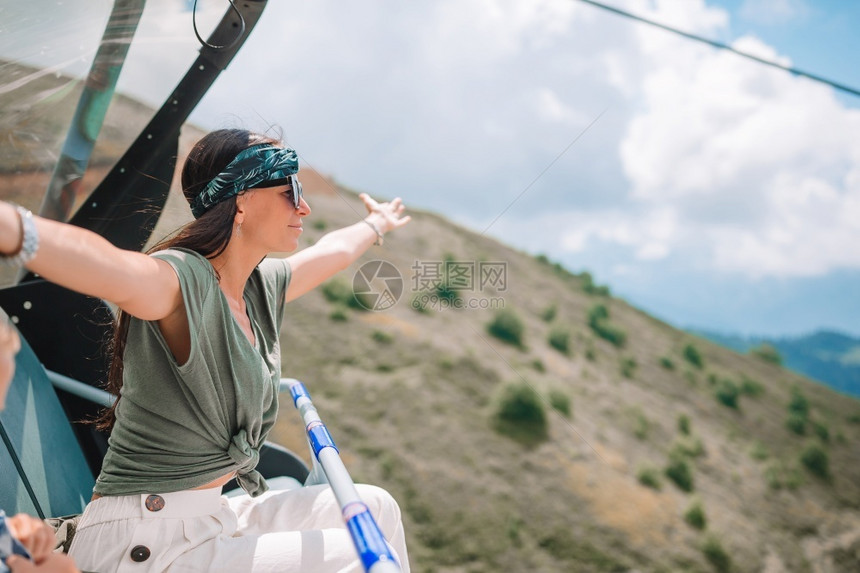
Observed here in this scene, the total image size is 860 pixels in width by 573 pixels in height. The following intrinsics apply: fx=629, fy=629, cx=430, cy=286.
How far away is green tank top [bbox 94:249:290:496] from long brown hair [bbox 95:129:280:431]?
0.09 metres

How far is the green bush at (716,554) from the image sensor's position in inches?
255

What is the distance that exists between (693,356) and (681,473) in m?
6.07

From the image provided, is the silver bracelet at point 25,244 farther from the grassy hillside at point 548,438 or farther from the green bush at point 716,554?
the green bush at point 716,554

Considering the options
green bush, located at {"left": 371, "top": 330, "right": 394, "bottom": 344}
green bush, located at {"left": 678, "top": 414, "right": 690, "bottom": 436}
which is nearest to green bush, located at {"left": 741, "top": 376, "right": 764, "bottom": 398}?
green bush, located at {"left": 678, "top": 414, "right": 690, "bottom": 436}

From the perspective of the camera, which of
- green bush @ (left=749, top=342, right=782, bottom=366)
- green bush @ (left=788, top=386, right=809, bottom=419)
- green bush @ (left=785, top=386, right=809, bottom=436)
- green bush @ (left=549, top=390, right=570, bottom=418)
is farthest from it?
green bush @ (left=749, top=342, right=782, bottom=366)

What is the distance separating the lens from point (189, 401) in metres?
1.25

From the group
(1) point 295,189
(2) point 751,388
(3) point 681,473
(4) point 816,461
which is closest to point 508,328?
(3) point 681,473

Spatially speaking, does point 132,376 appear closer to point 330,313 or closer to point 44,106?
point 44,106

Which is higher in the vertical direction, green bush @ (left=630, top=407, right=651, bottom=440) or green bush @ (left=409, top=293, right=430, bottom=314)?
green bush @ (left=409, top=293, right=430, bottom=314)

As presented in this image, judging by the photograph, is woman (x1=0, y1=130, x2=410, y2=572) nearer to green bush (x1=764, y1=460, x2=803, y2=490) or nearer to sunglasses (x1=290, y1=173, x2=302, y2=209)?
sunglasses (x1=290, y1=173, x2=302, y2=209)

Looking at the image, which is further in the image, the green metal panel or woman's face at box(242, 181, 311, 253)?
the green metal panel

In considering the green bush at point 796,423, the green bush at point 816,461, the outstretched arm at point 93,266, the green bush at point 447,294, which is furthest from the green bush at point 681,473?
the outstretched arm at point 93,266

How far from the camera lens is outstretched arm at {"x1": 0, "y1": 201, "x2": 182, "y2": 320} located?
2.74 feet

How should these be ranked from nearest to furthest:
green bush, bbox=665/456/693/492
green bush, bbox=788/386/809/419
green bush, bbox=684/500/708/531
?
green bush, bbox=684/500/708/531
green bush, bbox=665/456/693/492
green bush, bbox=788/386/809/419
